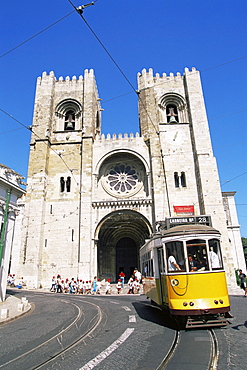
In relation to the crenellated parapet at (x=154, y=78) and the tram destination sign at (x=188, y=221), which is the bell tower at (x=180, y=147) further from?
the tram destination sign at (x=188, y=221)

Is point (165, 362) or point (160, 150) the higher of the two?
point (160, 150)

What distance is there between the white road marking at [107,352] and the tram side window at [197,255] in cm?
187

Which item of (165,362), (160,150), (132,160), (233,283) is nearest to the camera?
(165,362)

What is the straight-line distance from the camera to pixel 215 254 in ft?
18.3

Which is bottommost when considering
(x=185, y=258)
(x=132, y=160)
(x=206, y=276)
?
(x=206, y=276)

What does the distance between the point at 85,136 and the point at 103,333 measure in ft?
61.5

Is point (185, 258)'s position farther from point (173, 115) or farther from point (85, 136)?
point (173, 115)

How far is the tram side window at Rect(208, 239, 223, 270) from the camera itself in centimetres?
546

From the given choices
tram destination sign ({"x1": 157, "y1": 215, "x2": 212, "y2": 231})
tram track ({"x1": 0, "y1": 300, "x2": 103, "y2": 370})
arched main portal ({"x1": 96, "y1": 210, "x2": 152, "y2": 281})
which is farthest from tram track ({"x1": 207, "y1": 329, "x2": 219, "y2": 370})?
arched main portal ({"x1": 96, "y1": 210, "x2": 152, "y2": 281})

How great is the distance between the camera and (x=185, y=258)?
5477mm

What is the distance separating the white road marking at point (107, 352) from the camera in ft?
10.8

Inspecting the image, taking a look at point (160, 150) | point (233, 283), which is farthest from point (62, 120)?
point (233, 283)

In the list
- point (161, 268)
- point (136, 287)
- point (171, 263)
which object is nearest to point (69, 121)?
point (136, 287)

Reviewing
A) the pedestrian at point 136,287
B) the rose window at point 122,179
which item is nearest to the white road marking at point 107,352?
the pedestrian at point 136,287
